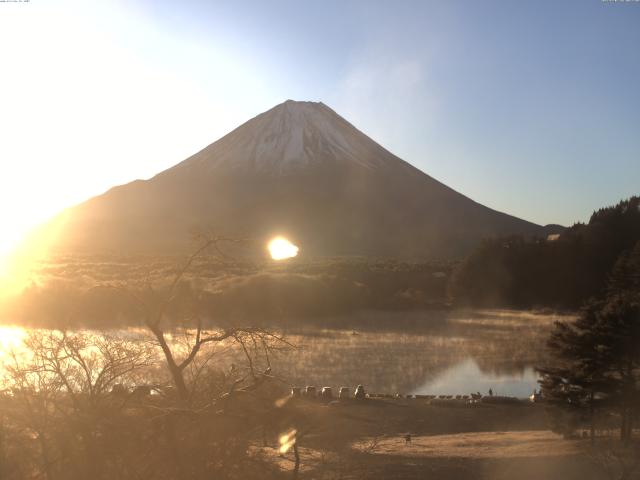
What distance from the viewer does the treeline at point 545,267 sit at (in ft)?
158

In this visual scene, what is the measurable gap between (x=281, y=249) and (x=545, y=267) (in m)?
34.5

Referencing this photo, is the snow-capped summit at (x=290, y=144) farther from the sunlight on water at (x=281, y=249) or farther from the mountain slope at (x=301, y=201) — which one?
the sunlight on water at (x=281, y=249)

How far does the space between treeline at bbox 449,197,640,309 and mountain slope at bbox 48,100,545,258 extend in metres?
29.6

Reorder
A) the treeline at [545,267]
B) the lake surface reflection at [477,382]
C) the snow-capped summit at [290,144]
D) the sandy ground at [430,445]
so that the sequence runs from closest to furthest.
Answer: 1. the sandy ground at [430,445]
2. the lake surface reflection at [477,382]
3. the treeline at [545,267]
4. the snow-capped summit at [290,144]

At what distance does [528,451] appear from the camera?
39.2ft

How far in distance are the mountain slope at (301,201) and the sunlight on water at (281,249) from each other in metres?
1.96

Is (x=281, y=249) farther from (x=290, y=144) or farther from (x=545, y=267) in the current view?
(x=290, y=144)

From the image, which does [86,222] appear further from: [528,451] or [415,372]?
[528,451]

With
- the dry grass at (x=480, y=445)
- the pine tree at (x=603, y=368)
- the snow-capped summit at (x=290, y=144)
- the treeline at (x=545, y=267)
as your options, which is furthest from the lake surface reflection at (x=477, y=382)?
the snow-capped summit at (x=290, y=144)

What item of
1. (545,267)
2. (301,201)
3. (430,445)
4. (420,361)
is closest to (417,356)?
(420,361)

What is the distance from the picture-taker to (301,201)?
10019 cm

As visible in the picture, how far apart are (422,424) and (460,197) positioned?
304ft

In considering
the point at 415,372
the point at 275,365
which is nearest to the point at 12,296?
the point at 275,365

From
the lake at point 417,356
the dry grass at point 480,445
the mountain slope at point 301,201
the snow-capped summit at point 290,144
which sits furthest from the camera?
the snow-capped summit at point 290,144
